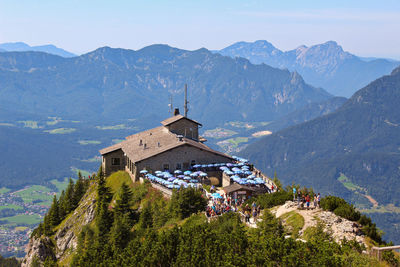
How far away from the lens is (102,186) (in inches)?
2948

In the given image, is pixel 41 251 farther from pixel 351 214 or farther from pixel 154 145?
pixel 351 214

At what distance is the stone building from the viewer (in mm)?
78875

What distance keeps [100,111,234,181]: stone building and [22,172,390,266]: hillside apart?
17.5 feet

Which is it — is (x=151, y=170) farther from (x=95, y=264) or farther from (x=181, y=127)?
(x=95, y=264)

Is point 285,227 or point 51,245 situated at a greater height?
point 285,227

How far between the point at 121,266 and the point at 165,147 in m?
42.9

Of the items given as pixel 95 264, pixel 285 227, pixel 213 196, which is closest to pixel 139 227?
pixel 213 196

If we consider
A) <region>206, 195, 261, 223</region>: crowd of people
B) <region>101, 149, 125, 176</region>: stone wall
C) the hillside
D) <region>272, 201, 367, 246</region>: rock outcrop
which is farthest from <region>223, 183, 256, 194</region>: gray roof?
<region>101, 149, 125, 176</region>: stone wall

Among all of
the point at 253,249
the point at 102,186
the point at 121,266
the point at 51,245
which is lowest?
the point at 51,245

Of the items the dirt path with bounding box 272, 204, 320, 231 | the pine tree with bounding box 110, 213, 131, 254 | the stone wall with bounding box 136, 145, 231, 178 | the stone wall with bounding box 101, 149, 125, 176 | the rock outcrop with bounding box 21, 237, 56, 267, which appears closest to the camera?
the dirt path with bounding box 272, 204, 320, 231

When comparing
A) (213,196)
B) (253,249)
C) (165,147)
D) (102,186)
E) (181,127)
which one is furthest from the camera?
(181,127)

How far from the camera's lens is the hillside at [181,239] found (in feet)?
115

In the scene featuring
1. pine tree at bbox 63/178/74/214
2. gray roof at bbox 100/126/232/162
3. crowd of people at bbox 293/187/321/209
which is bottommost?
pine tree at bbox 63/178/74/214

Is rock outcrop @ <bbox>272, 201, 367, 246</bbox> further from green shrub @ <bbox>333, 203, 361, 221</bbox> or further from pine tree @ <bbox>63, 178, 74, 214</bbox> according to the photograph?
pine tree @ <bbox>63, 178, 74, 214</bbox>
